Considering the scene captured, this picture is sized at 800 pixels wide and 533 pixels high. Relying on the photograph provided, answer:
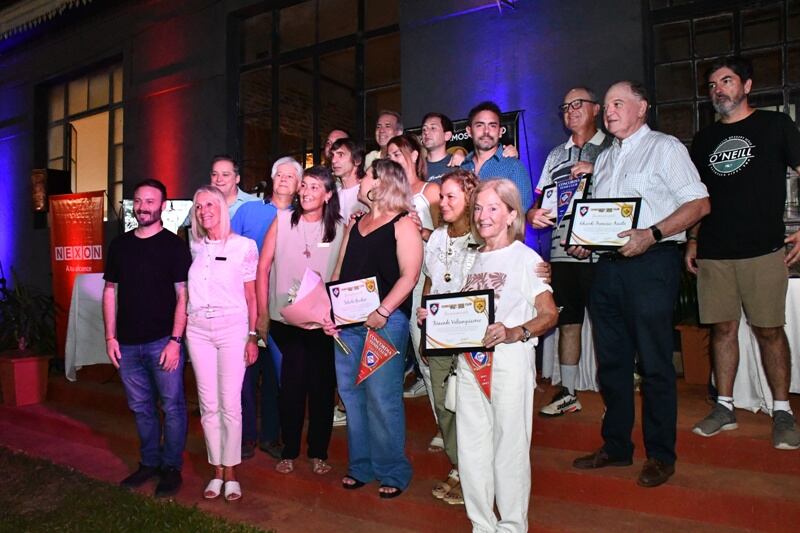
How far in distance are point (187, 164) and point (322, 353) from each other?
20.7ft

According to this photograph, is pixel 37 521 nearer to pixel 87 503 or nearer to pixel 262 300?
pixel 87 503

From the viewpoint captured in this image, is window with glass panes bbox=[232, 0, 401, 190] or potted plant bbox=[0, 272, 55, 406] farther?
window with glass panes bbox=[232, 0, 401, 190]

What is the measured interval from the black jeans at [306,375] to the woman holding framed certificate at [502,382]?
1.02 meters

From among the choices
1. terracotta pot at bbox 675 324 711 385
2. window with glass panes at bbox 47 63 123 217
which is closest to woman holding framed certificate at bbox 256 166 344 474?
terracotta pot at bbox 675 324 711 385

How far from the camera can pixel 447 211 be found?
3.06m

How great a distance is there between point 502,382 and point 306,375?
1303mm

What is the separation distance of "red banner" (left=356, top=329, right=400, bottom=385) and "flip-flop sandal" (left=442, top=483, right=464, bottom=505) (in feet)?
2.39

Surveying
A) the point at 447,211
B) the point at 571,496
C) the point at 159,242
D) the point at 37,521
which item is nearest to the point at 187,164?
the point at 159,242

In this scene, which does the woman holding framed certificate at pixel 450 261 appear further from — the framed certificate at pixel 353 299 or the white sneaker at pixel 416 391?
the white sneaker at pixel 416 391

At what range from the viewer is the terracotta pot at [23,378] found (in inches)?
241

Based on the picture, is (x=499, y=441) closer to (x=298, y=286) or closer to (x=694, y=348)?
(x=298, y=286)

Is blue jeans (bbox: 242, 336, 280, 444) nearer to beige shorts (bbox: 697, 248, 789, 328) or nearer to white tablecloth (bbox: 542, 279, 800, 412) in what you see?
beige shorts (bbox: 697, 248, 789, 328)

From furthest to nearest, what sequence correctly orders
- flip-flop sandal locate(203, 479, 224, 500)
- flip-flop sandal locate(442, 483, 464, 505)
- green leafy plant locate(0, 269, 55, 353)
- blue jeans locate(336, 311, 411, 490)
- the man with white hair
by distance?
green leafy plant locate(0, 269, 55, 353), the man with white hair, flip-flop sandal locate(203, 479, 224, 500), blue jeans locate(336, 311, 411, 490), flip-flop sandal locate(442, 483, 464, 505)

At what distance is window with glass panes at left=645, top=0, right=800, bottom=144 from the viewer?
5.19 m
